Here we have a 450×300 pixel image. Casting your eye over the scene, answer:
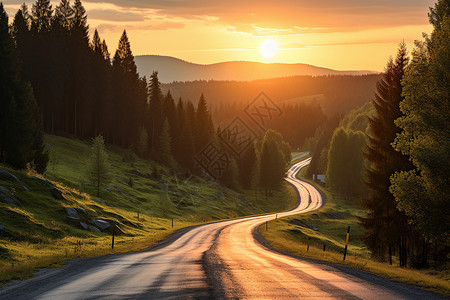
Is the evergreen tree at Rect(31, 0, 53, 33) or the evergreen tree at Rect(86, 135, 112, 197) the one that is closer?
the evergreen tree at Rect(86, 135, 112, 197)

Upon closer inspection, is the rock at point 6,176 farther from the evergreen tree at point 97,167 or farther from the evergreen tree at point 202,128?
the evergreen tree at point 202,128

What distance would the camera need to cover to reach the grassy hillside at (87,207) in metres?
26.0

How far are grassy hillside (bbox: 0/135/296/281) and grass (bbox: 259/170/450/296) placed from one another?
12.2 m

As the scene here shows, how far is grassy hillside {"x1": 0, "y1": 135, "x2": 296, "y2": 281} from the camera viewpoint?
26.0 metres

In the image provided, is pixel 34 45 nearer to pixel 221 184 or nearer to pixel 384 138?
pixel 221 184

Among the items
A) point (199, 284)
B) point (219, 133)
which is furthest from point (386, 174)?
point (219, 133)

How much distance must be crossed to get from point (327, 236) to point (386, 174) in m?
37.6

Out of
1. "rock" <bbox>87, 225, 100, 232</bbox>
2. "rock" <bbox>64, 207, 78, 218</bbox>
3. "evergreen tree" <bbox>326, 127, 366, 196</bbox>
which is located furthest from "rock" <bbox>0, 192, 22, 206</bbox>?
"evergreen tree" <bbox>326, 127, 366, 196</bbox>

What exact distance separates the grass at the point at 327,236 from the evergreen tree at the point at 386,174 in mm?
1902

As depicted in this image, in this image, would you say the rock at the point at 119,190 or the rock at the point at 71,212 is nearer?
the rock at the point at 71,212

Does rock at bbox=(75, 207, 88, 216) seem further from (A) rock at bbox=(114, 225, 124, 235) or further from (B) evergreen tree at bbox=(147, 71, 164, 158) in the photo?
(B) evergreen tree at bbox=(147, 71, 164, 158)

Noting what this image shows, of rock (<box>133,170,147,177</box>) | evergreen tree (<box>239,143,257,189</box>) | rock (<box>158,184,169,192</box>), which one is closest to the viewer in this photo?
rock (<box>158,184,169,192</box>)

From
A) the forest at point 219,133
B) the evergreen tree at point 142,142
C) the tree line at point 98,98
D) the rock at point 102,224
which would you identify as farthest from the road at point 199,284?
the evergreen tree at point 142,142

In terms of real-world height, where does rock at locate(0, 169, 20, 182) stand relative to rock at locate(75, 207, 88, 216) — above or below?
above
